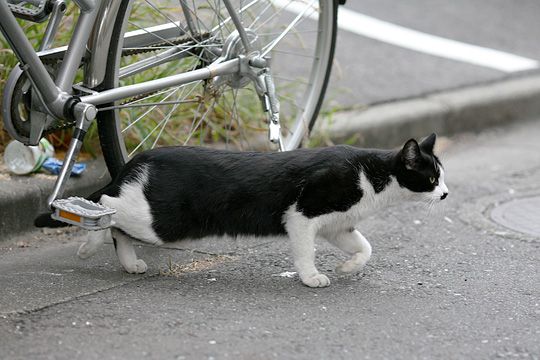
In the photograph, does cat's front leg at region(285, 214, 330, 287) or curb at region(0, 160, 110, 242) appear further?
curb at region(0, 160, 110, 242)

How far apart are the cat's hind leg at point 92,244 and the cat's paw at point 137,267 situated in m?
0.15

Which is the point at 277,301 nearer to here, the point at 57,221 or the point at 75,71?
the point at 57,221

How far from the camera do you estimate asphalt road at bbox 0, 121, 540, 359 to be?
2947 millimetres

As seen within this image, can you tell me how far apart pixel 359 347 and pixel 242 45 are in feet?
4.94

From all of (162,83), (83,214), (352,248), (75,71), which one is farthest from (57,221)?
(352,248)

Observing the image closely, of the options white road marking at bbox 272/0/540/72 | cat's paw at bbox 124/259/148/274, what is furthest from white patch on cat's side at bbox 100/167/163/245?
white road marking at bbox 272/0/540/72

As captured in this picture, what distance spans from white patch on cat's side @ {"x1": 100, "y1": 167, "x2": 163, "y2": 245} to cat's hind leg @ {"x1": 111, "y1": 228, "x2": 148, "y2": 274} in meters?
0.07

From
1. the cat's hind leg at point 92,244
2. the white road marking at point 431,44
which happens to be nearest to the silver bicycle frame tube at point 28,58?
the cat's hind leg at point 92,244

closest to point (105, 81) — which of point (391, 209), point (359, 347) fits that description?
point (359, 347)

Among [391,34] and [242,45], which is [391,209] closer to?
[242,45]

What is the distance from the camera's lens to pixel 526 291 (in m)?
3.62

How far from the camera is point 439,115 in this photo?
6.11m

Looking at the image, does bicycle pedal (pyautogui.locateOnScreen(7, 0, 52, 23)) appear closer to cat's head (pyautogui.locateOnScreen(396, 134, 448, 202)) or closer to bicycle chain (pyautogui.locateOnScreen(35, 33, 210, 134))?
bicycle chain (pyautogui.locateOnScreen(35, 33, 210, 134))

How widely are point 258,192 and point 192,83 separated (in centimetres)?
69
